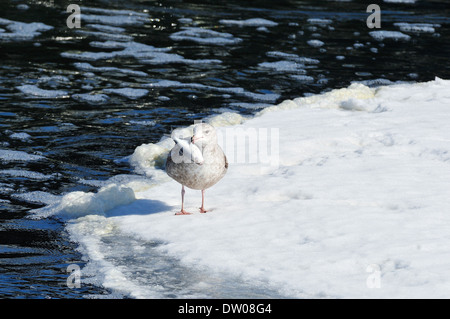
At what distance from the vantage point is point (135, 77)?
38.6ft

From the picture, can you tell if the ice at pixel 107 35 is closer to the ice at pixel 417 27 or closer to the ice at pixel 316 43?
the ice at pixel 316 43

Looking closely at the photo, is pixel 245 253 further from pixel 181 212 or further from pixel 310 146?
pixel 310 146

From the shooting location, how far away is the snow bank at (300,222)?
16.7 feet

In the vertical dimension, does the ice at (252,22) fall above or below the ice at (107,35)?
above

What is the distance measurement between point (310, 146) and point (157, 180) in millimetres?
1792

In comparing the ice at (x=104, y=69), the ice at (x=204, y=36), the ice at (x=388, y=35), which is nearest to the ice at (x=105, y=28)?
the ice at (x=204, y=36)

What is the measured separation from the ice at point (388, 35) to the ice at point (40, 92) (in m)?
7.12

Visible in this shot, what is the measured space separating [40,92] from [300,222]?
19.9 ft

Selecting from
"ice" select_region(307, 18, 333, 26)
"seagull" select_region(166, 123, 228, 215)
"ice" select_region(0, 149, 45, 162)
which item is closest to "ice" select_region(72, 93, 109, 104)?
"ice" select_region(0, 149, 45, 162)

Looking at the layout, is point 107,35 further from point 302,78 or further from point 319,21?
point 319,21

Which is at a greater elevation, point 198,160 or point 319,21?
point 319,21

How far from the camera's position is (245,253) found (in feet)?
18.2

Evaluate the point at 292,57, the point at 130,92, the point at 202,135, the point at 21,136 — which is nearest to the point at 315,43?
the point at 292,57

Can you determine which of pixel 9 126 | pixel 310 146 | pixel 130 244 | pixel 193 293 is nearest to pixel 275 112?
pixel 310 146
